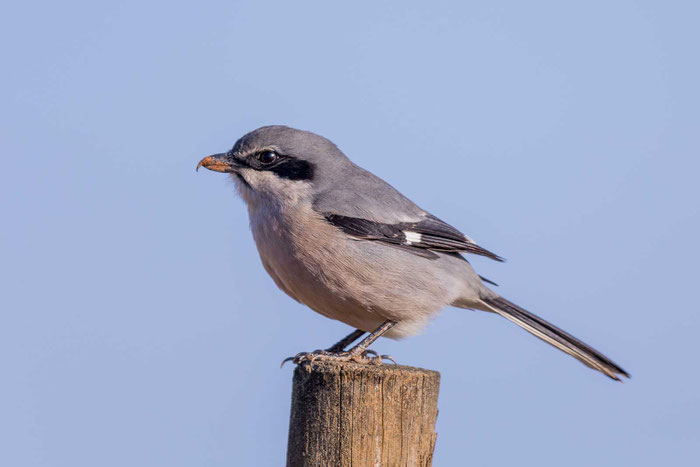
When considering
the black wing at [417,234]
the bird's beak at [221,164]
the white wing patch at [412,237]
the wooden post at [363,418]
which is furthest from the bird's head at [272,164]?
the wooden post at [363,418]

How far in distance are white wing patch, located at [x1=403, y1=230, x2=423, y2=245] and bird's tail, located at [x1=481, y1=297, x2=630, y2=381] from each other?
87 centimetres

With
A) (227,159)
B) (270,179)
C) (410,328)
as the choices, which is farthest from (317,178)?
(410,328)

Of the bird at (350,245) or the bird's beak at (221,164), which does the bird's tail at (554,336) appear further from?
the bird's beak at (221,164)

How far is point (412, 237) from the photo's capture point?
563 cm

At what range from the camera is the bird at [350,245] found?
17.2ft

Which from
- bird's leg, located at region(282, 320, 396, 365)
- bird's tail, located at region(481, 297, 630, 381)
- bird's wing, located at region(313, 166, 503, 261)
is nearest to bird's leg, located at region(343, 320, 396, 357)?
bird's leg, located at region(282, 320, 396, 365)

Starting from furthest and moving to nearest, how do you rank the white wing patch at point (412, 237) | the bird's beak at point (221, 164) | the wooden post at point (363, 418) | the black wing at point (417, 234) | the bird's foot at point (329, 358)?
the bird's beak at point (221, 164)
the white wing patch at point (412, 237)
the black wing at point (417, 234)
the bird's foot at point (329, 358)
the wooden post at point (363, 418)

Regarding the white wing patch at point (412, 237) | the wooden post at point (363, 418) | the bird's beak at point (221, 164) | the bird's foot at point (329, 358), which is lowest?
the wooden post at point (363, 418)

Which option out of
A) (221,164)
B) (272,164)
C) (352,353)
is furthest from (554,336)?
(221,164)

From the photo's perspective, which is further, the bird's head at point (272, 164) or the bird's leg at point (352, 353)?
the bird's head at point (272, 164)

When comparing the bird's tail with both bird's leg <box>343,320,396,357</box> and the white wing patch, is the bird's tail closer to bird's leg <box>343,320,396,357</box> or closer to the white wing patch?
the white wing patch

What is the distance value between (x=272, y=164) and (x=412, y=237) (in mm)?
1178

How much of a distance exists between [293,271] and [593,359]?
245 cm

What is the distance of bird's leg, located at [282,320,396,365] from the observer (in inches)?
180
